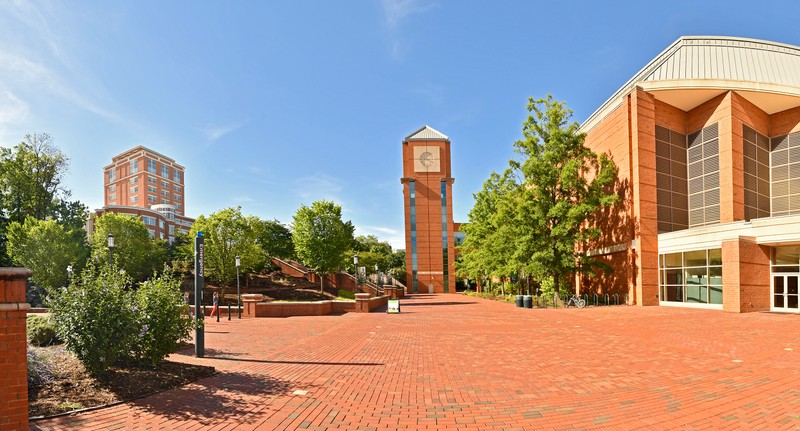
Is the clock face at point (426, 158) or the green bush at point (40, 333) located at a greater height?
the clock face at point (426, 158)

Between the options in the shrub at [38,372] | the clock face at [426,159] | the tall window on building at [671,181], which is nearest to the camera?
the shrub at [38,372]

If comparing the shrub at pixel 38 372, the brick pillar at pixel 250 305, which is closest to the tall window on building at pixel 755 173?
the brick pillar at pixel 250 305

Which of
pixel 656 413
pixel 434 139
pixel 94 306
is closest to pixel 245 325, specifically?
pixel 94 306

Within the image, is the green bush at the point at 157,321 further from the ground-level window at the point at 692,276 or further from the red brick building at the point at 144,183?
the red brick building at the point at 144,183

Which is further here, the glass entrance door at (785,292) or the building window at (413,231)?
the building window at (413,231)

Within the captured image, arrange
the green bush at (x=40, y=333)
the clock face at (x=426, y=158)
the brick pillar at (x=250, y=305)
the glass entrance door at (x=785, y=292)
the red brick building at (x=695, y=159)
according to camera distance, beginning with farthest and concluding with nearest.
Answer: the clock face at (x=426, y=158) → the red brick building at (x=695, y=159) → the glass entrance door at (x=785, y=292) → the brick pillar at (x=250, y=305) → the green bush at (x=40, y=333)

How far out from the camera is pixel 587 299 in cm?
2931

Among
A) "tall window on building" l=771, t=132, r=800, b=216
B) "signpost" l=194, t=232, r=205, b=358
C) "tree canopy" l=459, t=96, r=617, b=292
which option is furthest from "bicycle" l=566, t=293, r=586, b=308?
"signpost" l=194, t=232, r=205, b=358

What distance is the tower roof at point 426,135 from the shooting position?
68125 mm

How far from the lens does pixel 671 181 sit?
1107 inches

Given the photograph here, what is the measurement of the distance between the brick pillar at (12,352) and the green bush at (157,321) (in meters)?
2.51

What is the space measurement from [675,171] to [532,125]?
1045cm

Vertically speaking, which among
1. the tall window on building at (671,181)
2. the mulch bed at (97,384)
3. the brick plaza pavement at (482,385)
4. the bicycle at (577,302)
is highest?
the tall window on building at (671,181)

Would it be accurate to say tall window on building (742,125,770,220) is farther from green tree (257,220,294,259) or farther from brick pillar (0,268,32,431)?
green tree (257,220,294,259)
